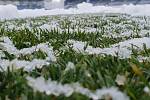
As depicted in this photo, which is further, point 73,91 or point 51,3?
point 51,3

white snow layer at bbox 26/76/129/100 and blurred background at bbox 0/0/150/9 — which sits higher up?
white snow layer at bbox 26/76/129/100

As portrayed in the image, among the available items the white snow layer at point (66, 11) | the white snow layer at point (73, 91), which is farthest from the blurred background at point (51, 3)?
the white snow layer at point (73, 91)

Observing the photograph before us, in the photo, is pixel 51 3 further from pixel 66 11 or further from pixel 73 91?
pixel 73 91

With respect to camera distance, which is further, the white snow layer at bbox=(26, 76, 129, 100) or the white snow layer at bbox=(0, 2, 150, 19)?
the white snow layer at bbox=(0, 2, 150, 19)

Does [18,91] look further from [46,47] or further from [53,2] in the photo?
[53,2]

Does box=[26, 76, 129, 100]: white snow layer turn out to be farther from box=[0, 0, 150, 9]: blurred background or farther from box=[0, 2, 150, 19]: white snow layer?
box=[0, 0, 150, 9]: blurred background

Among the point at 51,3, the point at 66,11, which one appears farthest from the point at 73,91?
the point at 51,3

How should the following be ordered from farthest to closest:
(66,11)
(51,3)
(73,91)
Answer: (51,3) < (66,11) < (73,91)

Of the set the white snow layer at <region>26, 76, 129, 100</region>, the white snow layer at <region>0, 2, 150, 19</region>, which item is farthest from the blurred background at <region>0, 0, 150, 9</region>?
the white snow layer at <region>26, 76, 129, 100</region>

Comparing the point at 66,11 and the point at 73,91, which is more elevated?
the point at 73,91

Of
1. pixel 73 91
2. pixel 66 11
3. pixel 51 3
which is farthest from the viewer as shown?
pixel 51 3

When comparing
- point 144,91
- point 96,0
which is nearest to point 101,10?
point 96,0
